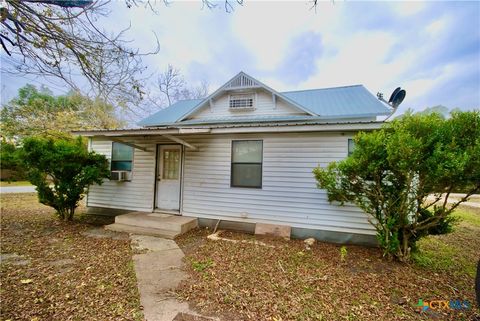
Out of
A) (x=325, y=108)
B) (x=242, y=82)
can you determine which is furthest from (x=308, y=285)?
(x=242, y=82)

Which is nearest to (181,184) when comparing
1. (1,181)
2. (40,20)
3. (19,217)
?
(40,20)

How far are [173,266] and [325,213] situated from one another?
12.0ft

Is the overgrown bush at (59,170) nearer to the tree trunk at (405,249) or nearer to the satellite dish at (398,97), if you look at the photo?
the tree trunk at (405,249)

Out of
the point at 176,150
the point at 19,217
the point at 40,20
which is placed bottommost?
the point at 19,217

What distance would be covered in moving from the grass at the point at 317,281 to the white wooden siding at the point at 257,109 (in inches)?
193

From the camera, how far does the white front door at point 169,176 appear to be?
6.72 metres

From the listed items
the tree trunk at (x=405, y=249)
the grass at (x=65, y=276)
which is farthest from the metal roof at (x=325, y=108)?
the grass at (x=65, y=276)

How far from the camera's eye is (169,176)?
6.85 metres

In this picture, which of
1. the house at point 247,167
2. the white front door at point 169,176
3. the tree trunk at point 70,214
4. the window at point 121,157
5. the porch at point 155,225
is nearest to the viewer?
the house at point 247,167

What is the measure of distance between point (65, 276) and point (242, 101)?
7259 mm

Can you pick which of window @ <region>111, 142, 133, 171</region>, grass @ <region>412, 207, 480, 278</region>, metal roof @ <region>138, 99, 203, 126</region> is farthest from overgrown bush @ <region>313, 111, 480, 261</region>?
metal roof @ <region>138, 99, 203, 126</region>

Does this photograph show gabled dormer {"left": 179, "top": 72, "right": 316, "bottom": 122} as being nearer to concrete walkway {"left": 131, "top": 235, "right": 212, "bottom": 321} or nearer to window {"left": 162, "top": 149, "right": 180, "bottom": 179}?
window {"left": 162, "top": 149, "right": 180, "bottom": 179}

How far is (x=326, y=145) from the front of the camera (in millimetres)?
5309

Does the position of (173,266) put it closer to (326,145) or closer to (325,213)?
(325,213)
